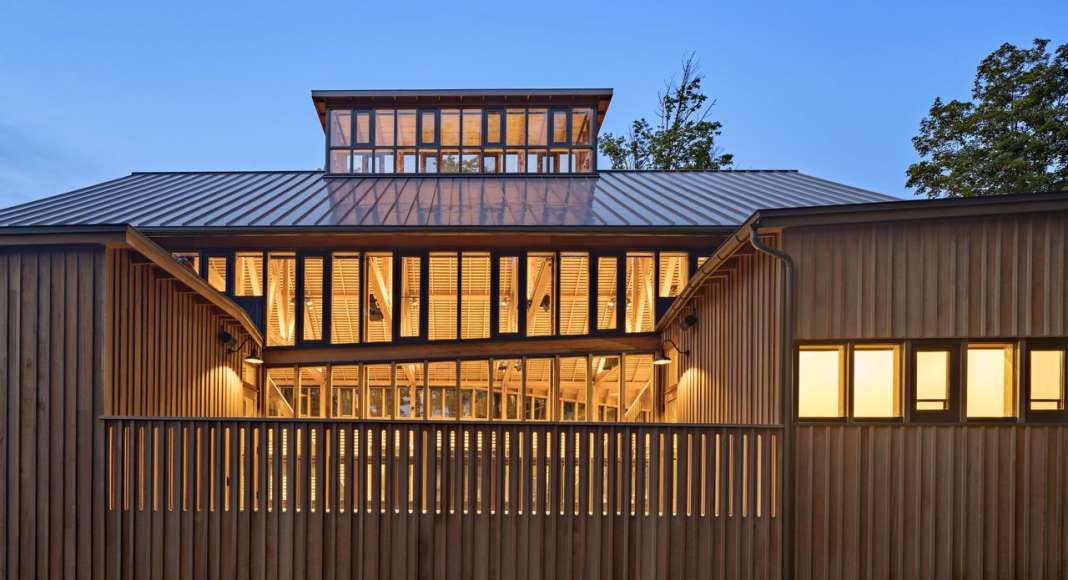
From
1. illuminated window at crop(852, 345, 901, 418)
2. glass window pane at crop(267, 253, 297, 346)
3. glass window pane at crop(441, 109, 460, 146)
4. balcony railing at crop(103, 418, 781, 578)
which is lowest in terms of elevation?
balcony railing at crop(103, 418, 781, 578)

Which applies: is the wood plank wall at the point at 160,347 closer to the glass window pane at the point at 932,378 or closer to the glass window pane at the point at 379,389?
the glass window pane at the point at 379,389

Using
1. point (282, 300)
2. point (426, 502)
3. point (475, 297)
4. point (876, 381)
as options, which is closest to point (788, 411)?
point (876, 381)

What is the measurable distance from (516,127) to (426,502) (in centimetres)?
1092

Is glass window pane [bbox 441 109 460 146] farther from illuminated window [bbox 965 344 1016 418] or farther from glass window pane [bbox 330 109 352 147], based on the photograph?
illuminated window [bbox 965 344 1016 418]

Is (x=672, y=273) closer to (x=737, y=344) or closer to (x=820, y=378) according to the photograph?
(x=737, y=344)

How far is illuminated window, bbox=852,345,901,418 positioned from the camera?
5.95 m

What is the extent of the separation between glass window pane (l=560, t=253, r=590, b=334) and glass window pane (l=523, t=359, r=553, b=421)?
68 centimetres

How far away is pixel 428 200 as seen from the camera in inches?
476

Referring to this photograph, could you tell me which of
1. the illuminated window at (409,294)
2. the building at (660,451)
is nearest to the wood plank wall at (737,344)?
the building at (660,451)

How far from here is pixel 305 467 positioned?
20.0 ft

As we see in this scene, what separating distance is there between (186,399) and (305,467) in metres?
2.49

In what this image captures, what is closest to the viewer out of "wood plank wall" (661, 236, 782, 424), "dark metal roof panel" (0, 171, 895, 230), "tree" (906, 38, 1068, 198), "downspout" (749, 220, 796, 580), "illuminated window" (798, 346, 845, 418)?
"downspout" (749, 220, 796, 580)

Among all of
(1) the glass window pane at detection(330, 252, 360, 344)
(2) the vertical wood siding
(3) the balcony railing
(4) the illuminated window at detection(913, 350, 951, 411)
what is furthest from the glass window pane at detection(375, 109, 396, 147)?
(4) the illuminated window at detection(913, 350, 951, 411)

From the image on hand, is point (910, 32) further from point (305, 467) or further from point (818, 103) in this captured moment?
point (305, 467)
